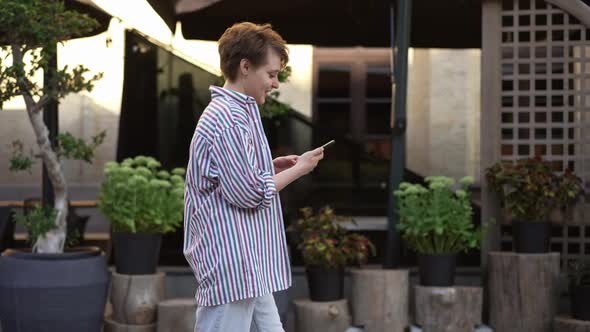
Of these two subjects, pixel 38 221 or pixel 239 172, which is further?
pixel 38 221

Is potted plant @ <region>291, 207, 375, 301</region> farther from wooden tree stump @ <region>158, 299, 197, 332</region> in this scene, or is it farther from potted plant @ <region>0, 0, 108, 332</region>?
potted plant @ <region>0, 0, 108, 332</region>

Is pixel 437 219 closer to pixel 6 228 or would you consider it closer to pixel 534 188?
pixel 534 188

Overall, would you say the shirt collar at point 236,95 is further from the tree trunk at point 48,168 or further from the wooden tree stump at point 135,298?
the wooden tree stump at point 135,298

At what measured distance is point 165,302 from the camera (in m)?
5.18

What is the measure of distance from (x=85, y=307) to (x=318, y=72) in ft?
10.2

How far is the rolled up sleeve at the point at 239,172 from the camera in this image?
2.54 m

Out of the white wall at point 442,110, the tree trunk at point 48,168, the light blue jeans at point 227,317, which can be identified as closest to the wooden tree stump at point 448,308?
the white wall at point 442,110

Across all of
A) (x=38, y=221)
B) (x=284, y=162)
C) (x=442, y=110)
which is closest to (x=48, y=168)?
(x=38, y=221)

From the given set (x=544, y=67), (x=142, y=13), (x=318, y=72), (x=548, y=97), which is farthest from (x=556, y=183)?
(x=142, y=13)

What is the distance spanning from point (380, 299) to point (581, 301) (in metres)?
1.09

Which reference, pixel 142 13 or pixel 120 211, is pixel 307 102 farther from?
pixel 120 211

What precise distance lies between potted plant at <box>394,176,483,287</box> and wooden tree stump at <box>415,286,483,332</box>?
10cm

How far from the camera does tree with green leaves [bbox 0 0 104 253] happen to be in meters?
4.79

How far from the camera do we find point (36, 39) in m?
4.88
